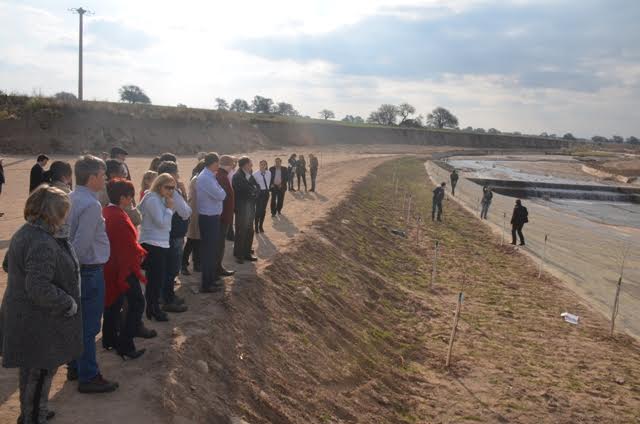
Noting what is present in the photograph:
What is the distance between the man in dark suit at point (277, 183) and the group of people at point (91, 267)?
6110mm

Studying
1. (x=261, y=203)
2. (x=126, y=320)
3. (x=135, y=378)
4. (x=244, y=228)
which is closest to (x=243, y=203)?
(x=244, y=228)

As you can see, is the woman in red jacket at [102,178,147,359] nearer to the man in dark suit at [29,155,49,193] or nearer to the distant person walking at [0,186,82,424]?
the distant person walking at [0,186,82,424]

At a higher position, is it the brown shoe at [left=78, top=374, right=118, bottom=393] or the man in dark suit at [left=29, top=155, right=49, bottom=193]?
the man in dark suit at [left=29, top=155, right=49, bottom=193]

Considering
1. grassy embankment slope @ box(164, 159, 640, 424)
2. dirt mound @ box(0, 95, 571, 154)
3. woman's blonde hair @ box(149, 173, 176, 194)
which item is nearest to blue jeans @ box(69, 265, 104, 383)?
grassy embankment slope @ box(164, 159, 640, 424)

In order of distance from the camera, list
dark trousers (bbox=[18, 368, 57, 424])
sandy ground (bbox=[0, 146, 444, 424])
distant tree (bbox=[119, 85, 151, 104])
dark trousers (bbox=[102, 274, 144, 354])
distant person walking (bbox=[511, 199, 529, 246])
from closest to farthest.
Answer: dark trousers (bbox=[18, 368, 57, 424]) → sandy ground (bbox=[0, 146, 444, 424]) → dark trousers (bbox=[102, 274, 144, 354]) → distant person walking (bbox=[511, 199, 529, 246]) → distant tree (bbox=[119, 85, 151, 104])

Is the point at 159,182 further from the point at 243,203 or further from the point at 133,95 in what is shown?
the point at 133,95

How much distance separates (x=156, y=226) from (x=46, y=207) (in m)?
2.00

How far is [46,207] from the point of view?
11.3 feet

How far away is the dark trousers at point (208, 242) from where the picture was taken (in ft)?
22.4

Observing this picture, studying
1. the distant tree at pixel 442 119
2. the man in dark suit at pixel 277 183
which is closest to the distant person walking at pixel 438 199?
the man in dark suit at pixel 277 183

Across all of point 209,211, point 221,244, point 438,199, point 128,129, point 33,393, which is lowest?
point 438,199

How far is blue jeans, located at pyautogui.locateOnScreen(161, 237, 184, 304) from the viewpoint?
6055 mm

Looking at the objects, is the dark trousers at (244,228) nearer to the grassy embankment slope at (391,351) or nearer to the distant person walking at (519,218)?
the grassy embankment slope at (391,351)

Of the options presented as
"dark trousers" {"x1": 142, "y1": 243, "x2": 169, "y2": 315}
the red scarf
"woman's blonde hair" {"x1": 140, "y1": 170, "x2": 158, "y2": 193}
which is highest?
"woman's blonde hair" {"x1": 140, "y1": 170, "x2": 158, "y2": 193}
